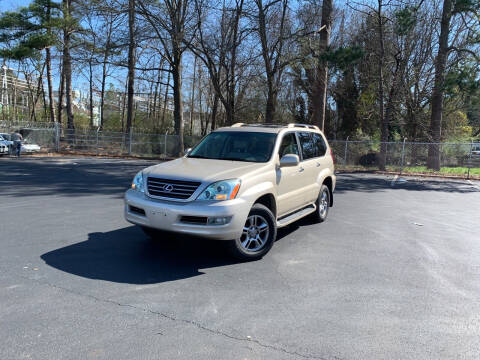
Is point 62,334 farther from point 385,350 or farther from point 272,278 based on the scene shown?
point 385,350

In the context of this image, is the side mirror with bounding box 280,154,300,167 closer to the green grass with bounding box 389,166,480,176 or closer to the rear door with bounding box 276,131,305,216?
the rear door with bounding box 276,131,305,216

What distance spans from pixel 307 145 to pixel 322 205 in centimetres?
135

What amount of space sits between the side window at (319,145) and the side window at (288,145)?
0.95 metres

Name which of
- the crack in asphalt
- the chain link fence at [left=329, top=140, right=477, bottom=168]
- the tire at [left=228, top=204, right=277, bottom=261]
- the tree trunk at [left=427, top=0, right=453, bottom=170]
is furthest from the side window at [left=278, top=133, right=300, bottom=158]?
the tree trunk at [left=427, top=0, right=453, bottom=170]

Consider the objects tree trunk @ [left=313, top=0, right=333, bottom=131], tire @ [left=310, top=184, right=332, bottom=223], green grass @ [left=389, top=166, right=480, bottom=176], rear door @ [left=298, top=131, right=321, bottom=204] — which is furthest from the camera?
green grass @ [left=389, top=166, right=480, bottom=176]

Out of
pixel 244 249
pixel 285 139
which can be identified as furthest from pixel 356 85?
pixel 244 249

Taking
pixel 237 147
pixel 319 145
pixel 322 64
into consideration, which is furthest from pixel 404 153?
pixel 237 147

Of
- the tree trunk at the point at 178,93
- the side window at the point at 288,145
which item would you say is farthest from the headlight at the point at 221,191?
the tree trunk at the point at 178,93

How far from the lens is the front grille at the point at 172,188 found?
4855mm

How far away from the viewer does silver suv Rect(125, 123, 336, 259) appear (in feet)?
15.6

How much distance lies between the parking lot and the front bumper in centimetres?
50

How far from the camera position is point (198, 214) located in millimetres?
4660

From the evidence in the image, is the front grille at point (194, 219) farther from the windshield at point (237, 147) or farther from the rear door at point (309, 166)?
the rear door at point (309, 166)

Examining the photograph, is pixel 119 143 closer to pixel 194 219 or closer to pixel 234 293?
pixel 194 219
